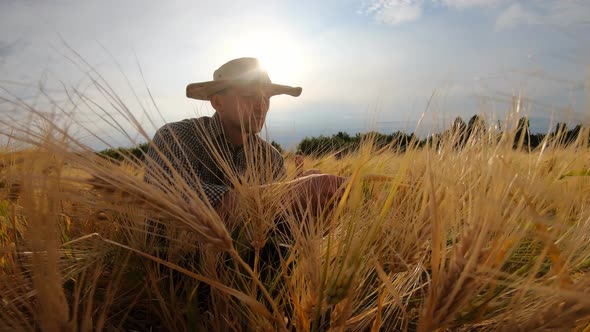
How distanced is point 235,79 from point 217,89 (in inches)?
4.9

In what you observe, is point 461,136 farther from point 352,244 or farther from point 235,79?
point 235,79

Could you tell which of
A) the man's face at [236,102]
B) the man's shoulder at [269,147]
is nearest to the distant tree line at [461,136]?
the man's shoulder at [269,147]

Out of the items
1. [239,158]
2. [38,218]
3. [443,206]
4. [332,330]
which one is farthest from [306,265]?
[239,158]

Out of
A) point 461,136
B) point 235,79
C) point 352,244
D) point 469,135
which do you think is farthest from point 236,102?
point 352,244

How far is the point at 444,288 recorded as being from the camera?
1.37 feet

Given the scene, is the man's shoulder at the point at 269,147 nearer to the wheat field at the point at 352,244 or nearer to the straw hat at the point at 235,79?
the wheat field at the point at 352,244

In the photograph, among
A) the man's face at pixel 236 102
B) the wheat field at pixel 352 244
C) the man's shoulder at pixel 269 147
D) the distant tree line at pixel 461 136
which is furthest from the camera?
the man's face at pixel 236 102

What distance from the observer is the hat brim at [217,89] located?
5.87 feet

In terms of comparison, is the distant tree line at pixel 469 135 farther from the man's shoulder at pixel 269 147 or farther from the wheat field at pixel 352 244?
the man's shoulder at pixel 269 147

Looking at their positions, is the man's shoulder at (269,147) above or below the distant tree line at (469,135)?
below

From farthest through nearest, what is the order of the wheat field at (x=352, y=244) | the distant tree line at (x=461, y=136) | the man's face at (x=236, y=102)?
1. the man's face at (x=236, y=102)
2. the distant tree line at (x=461, y=136)
3. the wheat field at (x=352, y=244)

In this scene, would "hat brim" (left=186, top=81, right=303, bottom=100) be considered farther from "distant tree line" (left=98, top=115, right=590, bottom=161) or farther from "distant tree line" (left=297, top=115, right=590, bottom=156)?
"distant tree line" (left=297, top=115, right=590, bottom=156)

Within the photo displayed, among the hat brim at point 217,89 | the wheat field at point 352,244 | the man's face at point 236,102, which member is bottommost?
the wheat field at point 352,244

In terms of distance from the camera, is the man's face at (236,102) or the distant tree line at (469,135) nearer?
the distant tree line at (469,135)
